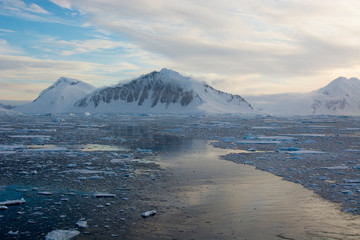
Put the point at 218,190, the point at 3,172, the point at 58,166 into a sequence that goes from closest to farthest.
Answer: the point at 218,190
the point at 3,172
the point at 58,166

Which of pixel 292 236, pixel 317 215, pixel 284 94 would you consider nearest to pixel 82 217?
pixel 292 236

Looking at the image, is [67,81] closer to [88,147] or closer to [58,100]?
[58,100]

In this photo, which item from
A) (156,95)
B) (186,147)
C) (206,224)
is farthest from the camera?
(156,95)

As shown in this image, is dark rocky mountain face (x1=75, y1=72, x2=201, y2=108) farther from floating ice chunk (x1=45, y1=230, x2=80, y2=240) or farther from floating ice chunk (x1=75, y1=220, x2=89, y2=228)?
floating ice chunk (x1=45, y1=230, x2=80, y2=240)

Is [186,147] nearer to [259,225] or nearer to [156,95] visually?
[259,225]

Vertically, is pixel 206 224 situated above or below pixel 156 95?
below

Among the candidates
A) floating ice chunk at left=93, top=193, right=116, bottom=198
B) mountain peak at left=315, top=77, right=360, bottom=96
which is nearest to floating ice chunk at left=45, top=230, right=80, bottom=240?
floating ice chunk at left=93, top=193, right=116, bottom=198

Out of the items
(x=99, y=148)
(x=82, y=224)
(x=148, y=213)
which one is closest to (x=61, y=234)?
(x=82, y=224)

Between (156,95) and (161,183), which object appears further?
(156,95)
